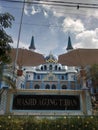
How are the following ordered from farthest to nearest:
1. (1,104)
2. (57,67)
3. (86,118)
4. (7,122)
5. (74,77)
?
(57,67), (74,77), (1,104), (86,118), (7,122)

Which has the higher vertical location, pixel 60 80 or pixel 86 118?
pixel 60 80

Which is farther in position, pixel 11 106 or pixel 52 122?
pixel 11 106

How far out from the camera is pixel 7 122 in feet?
17.8

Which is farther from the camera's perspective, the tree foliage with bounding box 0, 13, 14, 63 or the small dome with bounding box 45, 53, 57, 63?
the small dome with bounding box 45, 53, 57, 63

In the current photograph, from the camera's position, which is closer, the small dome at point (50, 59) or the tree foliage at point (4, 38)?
the tree foliage at point (4, 38)

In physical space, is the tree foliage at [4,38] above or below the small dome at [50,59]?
below

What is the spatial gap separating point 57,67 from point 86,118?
117 ft

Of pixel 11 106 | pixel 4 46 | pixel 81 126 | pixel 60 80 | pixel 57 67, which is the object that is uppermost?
pixel 57 67

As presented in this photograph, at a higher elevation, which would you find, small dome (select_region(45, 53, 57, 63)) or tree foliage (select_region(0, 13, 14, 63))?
small dome (select_region(45, 53, 57, 63))

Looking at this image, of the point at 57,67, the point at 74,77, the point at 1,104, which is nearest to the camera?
the point at 1,104

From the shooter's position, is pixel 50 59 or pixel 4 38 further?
pixel 50 59

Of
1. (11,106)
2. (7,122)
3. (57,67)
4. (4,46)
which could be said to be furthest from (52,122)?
(57,67)

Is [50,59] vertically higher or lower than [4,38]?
higher

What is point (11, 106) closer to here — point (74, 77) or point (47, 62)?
point (74, 77)
